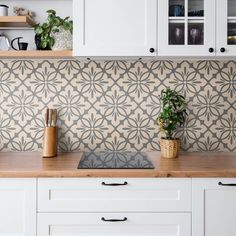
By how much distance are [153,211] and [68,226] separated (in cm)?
50

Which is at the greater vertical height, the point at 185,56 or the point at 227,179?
the point at 185,56


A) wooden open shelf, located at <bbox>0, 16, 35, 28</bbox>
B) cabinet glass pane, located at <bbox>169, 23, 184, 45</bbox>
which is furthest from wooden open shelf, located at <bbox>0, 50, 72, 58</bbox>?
cabinet glass pane, located at <bbox>169, 23, 184, 45</bbox>

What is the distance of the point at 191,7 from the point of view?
2420 mm

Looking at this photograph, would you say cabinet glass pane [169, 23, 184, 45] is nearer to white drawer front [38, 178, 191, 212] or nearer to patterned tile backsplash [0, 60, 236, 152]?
patterned tile backsplash [0, 60, 236, 152]

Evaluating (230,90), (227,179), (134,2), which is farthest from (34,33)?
(227,179)

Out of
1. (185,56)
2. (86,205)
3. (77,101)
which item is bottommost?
(86,205)

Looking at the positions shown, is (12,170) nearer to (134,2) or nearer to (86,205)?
(86,205)

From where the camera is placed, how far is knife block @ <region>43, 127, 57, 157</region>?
2.56m

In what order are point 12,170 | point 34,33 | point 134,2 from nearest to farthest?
point 12,170 < point 134,2 < point 34,33

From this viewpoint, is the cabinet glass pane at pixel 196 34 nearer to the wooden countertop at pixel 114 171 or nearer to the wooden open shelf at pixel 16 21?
the wooden countertop at pixel 114 171

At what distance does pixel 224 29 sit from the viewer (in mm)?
2391

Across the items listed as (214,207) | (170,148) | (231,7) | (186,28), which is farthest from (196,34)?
(214,207)

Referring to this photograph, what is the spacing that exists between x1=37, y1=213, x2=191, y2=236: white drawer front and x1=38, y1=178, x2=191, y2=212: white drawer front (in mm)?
35

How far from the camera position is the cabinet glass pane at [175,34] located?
7.89 feet
